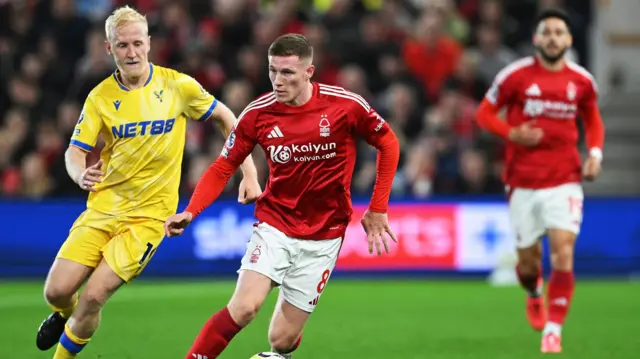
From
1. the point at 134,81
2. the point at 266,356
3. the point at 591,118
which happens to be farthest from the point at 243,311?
the point at 591,118

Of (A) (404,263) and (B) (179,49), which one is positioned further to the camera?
(B) (179,49)

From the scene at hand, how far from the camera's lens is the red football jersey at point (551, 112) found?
31.8 ft

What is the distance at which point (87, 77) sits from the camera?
17047 millimetres

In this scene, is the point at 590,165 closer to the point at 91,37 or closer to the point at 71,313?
the point at 71,313

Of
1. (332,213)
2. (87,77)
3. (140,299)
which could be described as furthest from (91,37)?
(332,213)

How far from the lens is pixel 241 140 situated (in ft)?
24.0

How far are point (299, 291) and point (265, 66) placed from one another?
1003cm

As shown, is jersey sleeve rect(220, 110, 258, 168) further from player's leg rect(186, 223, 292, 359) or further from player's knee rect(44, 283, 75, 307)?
player's knee rect(44, 283, 75, 307)

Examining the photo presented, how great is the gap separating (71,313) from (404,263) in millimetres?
8154

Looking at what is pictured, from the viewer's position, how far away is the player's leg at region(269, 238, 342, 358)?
751cm

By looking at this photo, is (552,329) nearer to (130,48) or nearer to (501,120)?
(501,120)

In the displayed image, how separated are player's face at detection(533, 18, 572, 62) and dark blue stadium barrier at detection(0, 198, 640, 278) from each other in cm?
606

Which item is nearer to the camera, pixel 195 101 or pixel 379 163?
pixel 379 163

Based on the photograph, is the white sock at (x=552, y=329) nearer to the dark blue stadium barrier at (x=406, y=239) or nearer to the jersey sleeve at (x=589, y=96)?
the jersey sleeve at (x=589, y=96)
